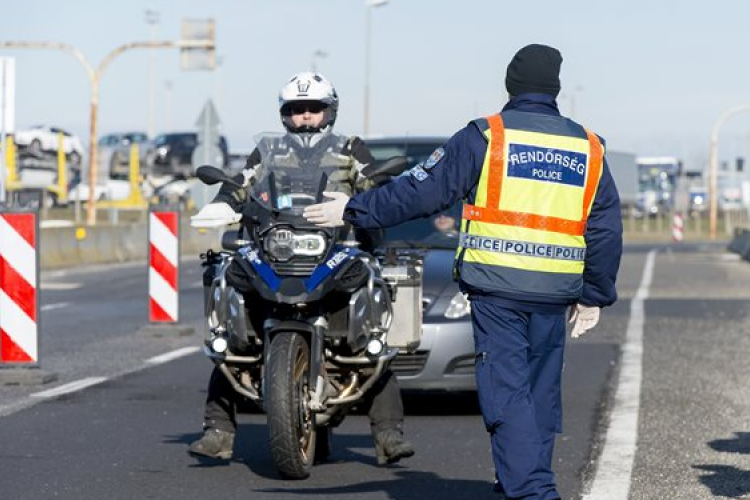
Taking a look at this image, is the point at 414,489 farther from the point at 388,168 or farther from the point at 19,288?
the point at 19,288

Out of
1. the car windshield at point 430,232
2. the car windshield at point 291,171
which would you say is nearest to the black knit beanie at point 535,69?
the car windshield at point 291,171


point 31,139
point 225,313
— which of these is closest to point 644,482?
point 225,313

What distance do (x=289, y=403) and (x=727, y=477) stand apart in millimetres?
2150

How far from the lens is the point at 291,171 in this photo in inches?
336

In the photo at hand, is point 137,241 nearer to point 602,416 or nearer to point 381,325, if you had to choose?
point 602,416

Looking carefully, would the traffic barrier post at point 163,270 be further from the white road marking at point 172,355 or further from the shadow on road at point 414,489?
the shadow on road at point 414,489

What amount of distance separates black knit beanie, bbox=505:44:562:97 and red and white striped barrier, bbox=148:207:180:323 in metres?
10.7

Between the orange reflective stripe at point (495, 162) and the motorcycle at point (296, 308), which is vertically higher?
the orange reflective stripe at point (495, 162)

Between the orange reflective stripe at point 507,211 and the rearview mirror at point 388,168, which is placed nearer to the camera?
the orange reflective stripe at point 507,211

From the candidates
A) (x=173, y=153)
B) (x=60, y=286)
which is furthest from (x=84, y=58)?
(x=173, y=153)

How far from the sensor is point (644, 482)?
8344 millimetres

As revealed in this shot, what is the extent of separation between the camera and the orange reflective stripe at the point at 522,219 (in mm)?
6492

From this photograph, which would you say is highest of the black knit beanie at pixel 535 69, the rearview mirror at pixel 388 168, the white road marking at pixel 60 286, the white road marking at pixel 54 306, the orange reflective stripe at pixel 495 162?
the black knit beanie at pixel 535 69

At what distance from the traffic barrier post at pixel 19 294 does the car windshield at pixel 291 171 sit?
14.3ft
